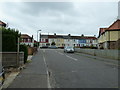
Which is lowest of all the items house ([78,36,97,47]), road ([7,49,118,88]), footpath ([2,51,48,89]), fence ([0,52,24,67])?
road ([7,49,118,88])

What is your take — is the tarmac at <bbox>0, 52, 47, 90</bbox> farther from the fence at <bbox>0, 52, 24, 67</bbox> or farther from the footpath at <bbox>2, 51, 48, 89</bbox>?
the fence at <bbox>0, 52, 24, 67</bbox>

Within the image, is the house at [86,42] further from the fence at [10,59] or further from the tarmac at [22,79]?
the tarmac at [22,79]

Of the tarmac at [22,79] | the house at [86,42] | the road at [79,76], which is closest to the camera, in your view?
the tarmac at [22,79]

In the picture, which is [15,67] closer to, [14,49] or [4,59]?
[4,59]

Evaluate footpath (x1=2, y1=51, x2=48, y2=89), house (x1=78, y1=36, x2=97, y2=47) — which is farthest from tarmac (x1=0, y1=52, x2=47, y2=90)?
house (x1=78, y1=36, x2=97, y2=47)

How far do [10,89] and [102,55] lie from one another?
20.4 meters

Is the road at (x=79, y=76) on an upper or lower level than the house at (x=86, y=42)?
lower

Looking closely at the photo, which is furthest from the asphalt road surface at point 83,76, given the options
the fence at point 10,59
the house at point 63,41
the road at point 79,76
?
the house at point 63,41

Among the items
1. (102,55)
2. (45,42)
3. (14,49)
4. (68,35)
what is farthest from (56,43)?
(14,49)

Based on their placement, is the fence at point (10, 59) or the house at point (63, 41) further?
the house at point (63, 41)

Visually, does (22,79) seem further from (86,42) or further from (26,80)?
(86,42)

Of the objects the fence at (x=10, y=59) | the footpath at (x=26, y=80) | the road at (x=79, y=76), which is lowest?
the road at (x=79, y=76)

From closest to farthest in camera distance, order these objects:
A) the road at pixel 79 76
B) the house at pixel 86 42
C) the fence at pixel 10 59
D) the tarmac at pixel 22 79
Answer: the tarmac at pixel 22 79, the road at pixel 79 76, the fence at pixel 10 59, the house at pixel 86 42

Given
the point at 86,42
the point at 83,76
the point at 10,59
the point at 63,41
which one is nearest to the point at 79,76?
the point at 83,76
